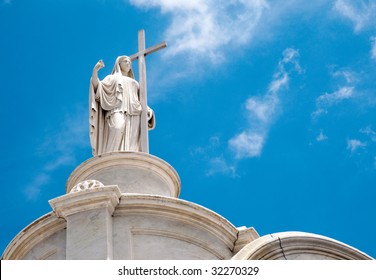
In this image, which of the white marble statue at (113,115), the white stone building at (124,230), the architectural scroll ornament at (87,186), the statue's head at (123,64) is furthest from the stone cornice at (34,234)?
the statue's head at (123,64)

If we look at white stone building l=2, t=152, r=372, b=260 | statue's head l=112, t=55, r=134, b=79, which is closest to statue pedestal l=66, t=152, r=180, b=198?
white stone building l=2, t=152, r=372, b=260

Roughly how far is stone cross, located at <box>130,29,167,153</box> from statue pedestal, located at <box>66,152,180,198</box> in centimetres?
93

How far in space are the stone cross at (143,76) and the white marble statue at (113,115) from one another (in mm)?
89

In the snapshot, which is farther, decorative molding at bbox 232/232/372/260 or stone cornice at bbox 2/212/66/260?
stone cornice at bbox 2/212/66/260

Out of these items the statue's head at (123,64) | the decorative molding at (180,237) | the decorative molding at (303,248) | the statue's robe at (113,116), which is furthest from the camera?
the statue's head at (123,64)

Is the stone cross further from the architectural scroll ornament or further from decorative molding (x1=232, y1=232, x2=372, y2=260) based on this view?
decorative molding (x1=232, y1=232, x2=372, y2=260)

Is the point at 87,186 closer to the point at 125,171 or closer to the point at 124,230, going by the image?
the point at 124,230

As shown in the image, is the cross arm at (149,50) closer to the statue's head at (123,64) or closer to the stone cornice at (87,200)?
the statue's head at (123,64)

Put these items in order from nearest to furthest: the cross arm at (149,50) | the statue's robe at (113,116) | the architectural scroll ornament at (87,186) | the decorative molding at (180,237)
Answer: the decorative molding at (180,237)
the architectural scroll ornament at (87,186)
the statue's robe at (113,116)
the cross arm at (149,50)

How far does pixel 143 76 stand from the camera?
16484 mm

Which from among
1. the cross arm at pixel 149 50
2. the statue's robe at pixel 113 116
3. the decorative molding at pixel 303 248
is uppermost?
the cross arm at pixel 149 50

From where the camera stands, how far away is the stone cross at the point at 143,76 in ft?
49.7

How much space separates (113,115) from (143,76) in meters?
1.67

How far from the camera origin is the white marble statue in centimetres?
1492
